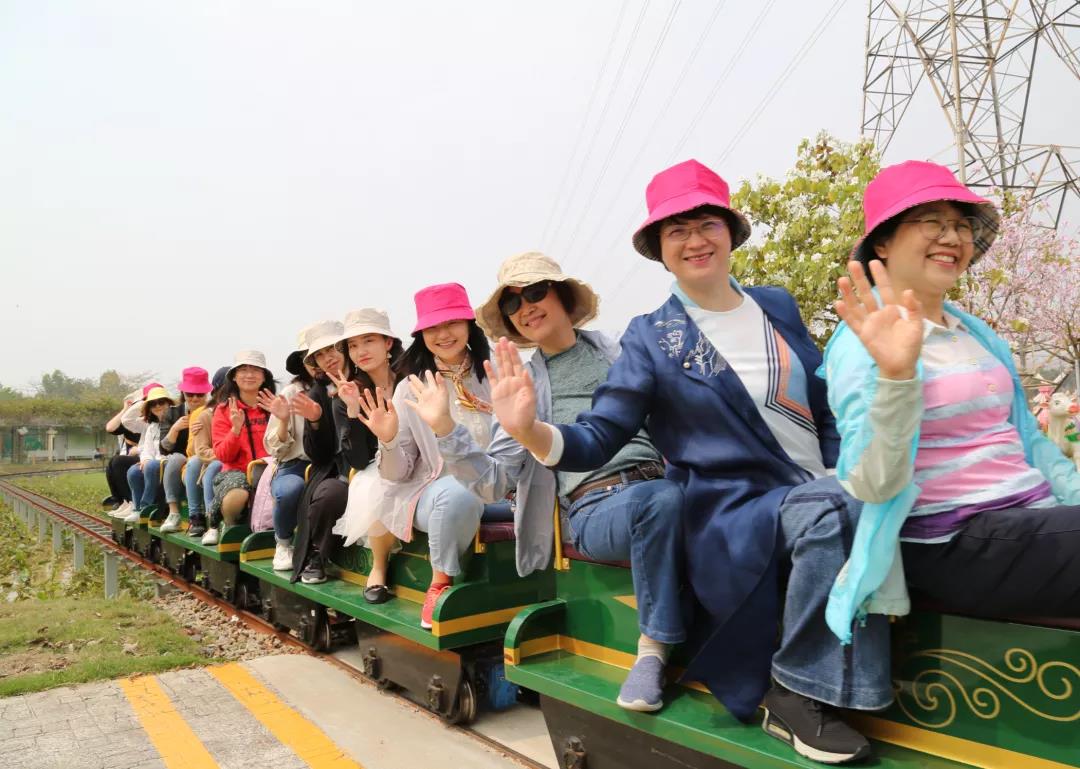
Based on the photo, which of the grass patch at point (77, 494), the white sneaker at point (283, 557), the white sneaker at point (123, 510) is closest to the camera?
the white sneaker at point (283, 557)

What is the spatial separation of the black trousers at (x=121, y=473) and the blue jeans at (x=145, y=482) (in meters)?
1.28

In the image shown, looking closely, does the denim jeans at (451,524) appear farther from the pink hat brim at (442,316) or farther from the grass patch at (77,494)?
the grass patch at (77,494)

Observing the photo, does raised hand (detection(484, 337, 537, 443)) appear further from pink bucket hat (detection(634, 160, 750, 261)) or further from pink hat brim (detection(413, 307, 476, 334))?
pink hat brim (detection(413, 307, 476, 334))

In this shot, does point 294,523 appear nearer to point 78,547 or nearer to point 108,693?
point 108,693

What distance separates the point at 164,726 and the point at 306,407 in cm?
208

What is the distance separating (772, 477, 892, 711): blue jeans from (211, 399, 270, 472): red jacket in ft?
19.2

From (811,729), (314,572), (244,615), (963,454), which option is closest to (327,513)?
(314,572)

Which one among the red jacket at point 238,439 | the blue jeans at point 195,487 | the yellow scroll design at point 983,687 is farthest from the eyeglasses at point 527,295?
the blue jeans at point 195,487

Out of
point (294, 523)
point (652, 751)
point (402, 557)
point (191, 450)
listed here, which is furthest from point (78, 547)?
point (652, 751)

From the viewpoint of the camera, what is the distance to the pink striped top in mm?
1977

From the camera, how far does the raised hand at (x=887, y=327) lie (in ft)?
5.74

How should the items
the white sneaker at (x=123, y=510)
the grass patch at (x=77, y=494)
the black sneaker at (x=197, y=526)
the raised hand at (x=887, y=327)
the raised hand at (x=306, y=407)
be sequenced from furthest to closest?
the grass patch at (x=77, y=494) → the white sneaker at (x=123, y=510) → the black sneaker at (x=197, y=526) → the raised hand at (x=306, y=407) → the raised hand at (x=887, y=327)

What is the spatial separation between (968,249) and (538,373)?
1.80 m

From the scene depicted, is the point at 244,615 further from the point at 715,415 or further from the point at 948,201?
the point at 948,201
